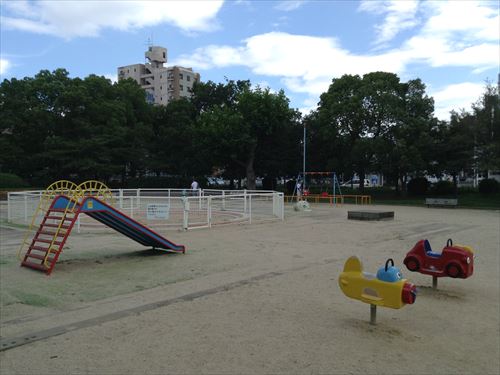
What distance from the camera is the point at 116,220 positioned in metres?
9.32

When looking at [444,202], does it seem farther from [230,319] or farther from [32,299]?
[32,299]

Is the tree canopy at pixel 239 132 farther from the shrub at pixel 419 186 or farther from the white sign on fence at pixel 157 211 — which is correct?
the white sign on fence at pixel 157 211

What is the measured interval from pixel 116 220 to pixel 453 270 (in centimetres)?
641

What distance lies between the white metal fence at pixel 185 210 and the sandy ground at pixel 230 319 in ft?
15.9

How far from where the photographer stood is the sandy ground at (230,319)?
412cm

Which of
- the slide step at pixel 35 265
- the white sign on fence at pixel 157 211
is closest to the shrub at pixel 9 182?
the white sign on fence at pixel 157 211

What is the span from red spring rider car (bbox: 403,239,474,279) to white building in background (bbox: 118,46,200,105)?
102m

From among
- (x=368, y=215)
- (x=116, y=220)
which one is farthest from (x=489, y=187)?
(x=116, y=220)

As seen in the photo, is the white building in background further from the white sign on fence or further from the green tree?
the white sign on fence

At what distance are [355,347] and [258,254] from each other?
5.58m

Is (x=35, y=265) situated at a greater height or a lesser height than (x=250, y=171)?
lesser

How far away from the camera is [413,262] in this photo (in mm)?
6984

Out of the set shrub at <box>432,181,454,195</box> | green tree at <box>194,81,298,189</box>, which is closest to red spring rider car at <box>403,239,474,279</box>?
green tree at <box>194,81,298,189</box>

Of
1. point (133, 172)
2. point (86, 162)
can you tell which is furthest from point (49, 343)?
point (133, 172)
